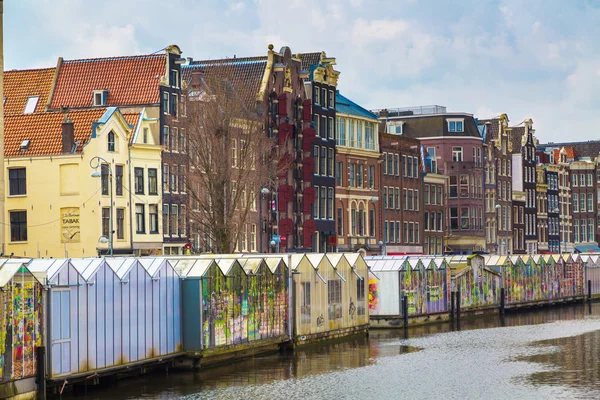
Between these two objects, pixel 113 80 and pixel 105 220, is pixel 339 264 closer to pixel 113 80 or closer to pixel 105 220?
pixel 105 220

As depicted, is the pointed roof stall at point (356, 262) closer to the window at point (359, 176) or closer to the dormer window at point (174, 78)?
the dormer window at point (174, 78)

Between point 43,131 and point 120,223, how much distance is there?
24.6 feet

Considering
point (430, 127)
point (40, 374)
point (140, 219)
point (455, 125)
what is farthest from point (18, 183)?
point (455, 125)

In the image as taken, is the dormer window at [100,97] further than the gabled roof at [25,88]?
No

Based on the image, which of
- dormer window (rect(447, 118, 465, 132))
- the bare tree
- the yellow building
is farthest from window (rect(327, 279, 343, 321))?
dormer window (rect(447, 118, 465, 132))

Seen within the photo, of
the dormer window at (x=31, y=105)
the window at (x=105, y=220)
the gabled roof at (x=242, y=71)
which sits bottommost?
the window at (x=105, y=220)

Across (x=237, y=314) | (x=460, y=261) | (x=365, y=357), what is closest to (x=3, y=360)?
(x=237, y=314)

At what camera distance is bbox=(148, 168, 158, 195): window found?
81562 mm

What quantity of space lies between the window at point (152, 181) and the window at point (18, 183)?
8178 millimetres

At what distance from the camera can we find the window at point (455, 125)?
131 meters

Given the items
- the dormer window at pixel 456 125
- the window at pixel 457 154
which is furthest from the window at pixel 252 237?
the dormer window at pixel 456 125

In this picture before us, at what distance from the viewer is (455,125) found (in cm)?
13162

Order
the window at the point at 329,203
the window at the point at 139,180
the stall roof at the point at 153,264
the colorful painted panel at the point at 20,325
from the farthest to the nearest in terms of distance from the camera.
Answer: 1. the window at the point at 329,203
2. the window at the point at 139,180
3. the stall roof at the point at 153,264
4. the colorful painted panel at the point at 20,325

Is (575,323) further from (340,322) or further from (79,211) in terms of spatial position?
(79,211)
